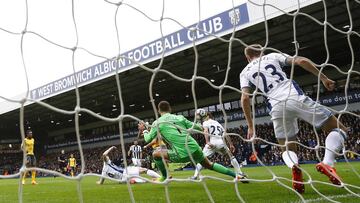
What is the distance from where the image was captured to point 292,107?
12.9ft

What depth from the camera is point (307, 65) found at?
367 centimetres

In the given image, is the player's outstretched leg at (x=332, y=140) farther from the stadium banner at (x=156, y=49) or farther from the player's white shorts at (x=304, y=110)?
the stadium banner at (x=156, y=49)

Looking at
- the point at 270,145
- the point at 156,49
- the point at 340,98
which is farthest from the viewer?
the point at 340,98

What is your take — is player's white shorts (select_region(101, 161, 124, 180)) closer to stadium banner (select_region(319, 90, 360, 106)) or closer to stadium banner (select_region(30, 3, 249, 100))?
stadium banner (select_region(30, 3, 249, 100))

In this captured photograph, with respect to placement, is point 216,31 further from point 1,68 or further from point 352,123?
point 1,68

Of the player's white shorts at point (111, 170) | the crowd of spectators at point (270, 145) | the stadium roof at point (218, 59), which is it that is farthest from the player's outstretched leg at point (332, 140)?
the stadium roof at point (218, 59)

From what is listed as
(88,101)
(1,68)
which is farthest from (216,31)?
(88,101)

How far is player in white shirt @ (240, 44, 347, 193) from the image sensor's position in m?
3.76

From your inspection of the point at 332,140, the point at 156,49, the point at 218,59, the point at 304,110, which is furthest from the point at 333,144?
the point at 218,59

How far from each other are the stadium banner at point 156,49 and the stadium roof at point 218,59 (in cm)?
128

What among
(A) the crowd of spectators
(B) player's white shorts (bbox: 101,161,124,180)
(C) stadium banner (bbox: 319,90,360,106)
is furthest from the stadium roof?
(B) player's white shorts (bbox: 101,161,124,180)

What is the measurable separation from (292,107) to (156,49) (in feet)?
36.0

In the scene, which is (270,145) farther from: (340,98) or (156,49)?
(156,49)

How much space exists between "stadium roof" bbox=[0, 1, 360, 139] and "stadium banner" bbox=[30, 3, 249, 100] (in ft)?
4.19
